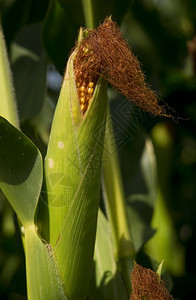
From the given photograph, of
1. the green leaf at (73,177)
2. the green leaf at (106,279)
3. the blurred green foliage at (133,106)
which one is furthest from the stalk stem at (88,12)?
the green leaf at (106,279)

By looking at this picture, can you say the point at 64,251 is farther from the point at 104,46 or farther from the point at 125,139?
the point at 125,139

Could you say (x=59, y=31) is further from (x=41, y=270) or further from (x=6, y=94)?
(x=41, y=270)

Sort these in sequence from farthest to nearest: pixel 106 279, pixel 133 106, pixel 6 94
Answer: pixel 133 106 → pixel 106 279 → pixel 6 94

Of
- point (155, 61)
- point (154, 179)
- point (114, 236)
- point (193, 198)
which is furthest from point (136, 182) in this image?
point (193, 198)

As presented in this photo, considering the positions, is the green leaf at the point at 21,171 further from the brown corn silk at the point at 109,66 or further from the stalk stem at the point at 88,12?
the stalk stem at the point at 88,12

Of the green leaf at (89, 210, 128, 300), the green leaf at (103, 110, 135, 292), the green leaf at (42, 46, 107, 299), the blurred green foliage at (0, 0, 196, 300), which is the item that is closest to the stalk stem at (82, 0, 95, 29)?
the blurred green foliage at (0, 0, 196, 300)

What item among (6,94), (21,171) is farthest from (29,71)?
(21,171)

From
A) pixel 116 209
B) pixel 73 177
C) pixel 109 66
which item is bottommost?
pixel 116 209

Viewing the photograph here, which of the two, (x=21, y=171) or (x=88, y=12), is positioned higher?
(x=88, y=12)
